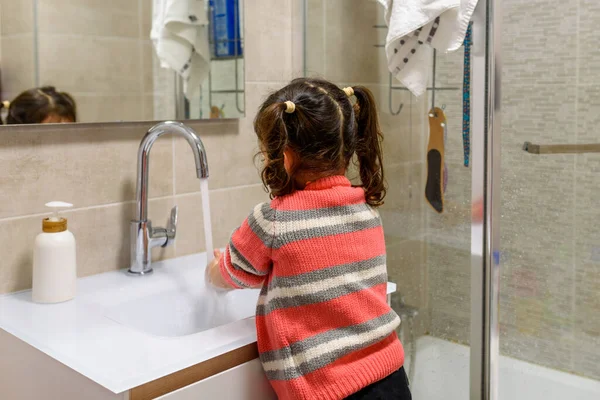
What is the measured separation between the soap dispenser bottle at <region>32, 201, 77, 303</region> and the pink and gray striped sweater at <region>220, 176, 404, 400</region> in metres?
0.33

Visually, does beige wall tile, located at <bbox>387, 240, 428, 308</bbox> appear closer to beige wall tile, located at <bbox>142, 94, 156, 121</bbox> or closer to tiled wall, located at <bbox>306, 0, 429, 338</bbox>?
tiled wall, located at <bbox>306, 0, 429, 338</bbox>

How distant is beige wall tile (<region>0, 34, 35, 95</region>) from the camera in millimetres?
1227

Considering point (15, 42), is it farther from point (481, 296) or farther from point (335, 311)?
point (481, 296)

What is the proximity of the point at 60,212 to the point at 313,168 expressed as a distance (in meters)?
0.57

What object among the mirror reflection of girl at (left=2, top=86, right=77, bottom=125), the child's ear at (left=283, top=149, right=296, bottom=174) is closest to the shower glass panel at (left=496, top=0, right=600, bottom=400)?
the child's ear at (left=283, top=149, right=296, bottom=174)

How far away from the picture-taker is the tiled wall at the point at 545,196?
1418mm

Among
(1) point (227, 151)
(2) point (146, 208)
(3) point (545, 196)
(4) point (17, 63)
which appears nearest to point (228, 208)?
(1) point (227, 151)

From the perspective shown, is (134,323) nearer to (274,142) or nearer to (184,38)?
(274,142)

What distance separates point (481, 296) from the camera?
4.95ft

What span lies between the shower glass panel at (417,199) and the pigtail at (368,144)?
0.34m

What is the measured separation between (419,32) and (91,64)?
0.71m

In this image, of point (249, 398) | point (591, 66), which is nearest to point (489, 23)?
point (591, 66)

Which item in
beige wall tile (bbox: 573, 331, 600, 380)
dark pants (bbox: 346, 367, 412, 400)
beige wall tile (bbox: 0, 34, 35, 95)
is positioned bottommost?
beige wall tile (bbox: 573, 331, 600, 380)

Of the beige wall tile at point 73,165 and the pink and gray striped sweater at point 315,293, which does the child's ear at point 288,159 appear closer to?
the pink and gray striped sweater at point 315,293
